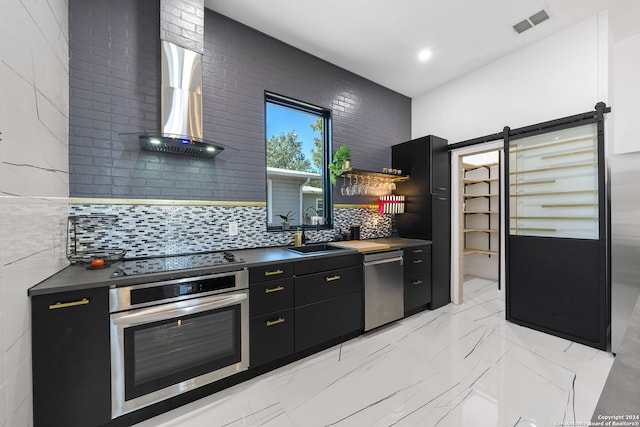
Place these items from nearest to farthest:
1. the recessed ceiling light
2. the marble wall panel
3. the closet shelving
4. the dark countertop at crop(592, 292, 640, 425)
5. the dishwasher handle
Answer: the dark countertop at crop(592, 292, 640, 425), the marble wall panel, the dishwasher handle, the recessed ceiling light, the closet shelving

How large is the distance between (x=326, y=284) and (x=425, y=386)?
43.1 inches

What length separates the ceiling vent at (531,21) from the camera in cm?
247

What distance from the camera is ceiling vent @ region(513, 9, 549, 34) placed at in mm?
2473

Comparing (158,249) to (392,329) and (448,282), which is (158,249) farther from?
(448,282)

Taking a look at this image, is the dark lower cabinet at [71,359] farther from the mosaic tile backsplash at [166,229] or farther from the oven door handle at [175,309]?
the mosaic tile backsplash at [166,229]

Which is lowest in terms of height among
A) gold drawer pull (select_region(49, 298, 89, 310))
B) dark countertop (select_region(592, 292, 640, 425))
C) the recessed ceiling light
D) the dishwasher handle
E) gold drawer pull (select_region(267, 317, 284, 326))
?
gold drawer pull (select_region(267, 317, 284, 326))

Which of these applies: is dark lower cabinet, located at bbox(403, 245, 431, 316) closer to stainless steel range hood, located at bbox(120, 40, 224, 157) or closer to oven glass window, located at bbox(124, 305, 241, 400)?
oven glass window, located at bbox(124, 305, 241, 400)

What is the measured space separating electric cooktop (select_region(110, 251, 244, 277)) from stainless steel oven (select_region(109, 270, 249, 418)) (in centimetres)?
10

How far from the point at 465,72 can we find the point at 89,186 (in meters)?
4.53

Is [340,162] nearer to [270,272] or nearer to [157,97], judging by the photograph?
[270,272]

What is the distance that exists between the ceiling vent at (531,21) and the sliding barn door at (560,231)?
105cm

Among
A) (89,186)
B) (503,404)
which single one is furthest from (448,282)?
(89,186)

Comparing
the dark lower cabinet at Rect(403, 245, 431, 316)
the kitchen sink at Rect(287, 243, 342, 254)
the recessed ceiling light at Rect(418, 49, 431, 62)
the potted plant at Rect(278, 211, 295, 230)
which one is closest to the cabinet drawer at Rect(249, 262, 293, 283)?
the kitchen sink at Rect(287, 243, 342, 254)

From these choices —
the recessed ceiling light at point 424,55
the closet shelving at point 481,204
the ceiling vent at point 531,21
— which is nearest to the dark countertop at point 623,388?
→ the ceiling vent at point 531,21
